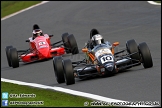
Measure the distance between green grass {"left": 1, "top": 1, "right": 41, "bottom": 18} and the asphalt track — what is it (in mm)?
1654

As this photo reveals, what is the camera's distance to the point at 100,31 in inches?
1027

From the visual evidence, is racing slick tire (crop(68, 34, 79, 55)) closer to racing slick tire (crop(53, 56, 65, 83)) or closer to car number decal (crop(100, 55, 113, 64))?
racing slick tire (crop(53, 56, 65, 83))

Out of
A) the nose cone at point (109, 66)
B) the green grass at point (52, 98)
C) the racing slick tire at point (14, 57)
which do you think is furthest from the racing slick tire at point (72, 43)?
the nose cone at point (109, 66)

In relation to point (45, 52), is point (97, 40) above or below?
above

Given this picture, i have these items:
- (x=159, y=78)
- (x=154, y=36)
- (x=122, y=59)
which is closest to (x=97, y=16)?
(x=154, y=36)

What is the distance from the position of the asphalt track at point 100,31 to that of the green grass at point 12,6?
1.65m

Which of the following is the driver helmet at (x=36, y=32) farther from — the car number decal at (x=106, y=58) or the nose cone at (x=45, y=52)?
the car number decal at (x=106, y=58)

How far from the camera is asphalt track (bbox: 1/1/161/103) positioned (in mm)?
11141

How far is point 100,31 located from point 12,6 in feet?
54.3

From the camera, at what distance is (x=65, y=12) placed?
35031 millimetres

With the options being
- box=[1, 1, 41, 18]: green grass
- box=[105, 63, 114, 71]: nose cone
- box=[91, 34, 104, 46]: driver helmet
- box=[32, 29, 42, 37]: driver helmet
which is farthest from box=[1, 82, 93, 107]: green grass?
box=[1, 1, 41, 18]: green grass

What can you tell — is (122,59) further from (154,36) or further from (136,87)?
(154,36)

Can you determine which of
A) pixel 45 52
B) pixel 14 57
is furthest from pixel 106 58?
pixel 14 57

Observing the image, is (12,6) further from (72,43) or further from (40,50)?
(40,50)
